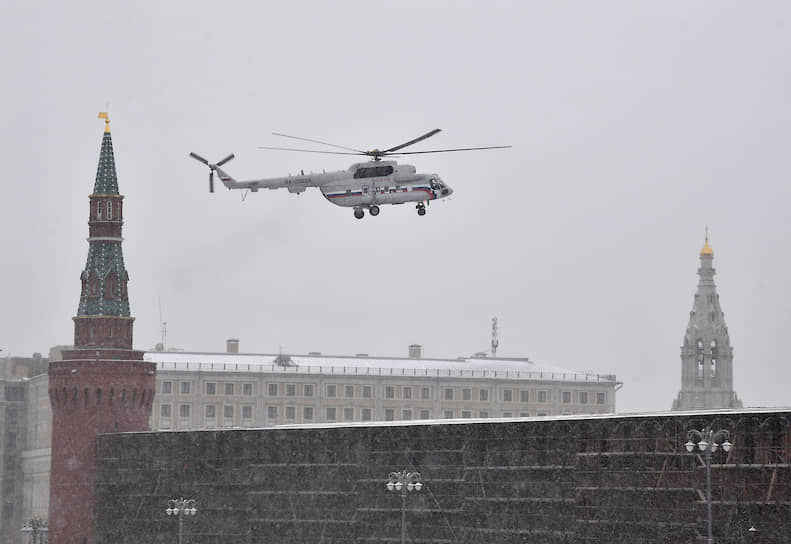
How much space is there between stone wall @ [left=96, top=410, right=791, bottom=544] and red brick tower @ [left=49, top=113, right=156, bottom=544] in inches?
77.5

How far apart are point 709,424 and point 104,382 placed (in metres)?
58.5

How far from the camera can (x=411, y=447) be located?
110 m

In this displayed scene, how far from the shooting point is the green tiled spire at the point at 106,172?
138m

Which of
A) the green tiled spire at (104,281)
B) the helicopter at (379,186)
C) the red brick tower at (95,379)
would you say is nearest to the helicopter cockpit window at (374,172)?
the helicopter at (379,186)

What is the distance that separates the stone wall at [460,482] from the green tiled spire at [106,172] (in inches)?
752

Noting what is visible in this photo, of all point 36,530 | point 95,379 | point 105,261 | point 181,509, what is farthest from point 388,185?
point 36,530

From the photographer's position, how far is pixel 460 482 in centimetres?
10731

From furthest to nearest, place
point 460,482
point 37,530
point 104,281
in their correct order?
point 37,530 < point 104,281 < point 460,482

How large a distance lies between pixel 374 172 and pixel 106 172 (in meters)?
41.7

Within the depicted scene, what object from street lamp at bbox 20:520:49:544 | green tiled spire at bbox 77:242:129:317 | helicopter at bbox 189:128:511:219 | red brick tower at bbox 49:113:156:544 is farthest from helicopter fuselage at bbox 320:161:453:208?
street lamp at bbox 20:520:49:544

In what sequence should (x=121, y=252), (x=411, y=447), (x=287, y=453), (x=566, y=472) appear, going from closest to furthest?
(x=566, y=472)
(x=411, y=447)
(x=287, y=453)
(x=121, y=252)

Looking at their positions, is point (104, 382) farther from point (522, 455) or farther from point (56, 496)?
point (522, 455)

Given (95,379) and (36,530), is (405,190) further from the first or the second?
(36,530)

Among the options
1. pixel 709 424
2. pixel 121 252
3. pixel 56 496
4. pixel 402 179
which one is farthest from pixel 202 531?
pixel 709 424
